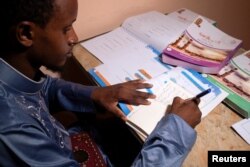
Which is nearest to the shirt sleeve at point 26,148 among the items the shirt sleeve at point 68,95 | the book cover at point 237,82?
the shirt sleeve at point 68,95

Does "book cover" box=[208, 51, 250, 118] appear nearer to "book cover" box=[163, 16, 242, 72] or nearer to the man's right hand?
"book cover" box=[163, 16, 242, 72]

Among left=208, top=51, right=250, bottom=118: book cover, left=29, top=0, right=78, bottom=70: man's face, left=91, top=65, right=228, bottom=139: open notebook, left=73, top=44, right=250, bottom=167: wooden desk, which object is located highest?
left=29, top=0, right=78, bottom=70: man's face

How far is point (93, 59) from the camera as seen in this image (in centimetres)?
109

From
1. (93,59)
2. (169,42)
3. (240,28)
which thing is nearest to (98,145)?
(93,59)

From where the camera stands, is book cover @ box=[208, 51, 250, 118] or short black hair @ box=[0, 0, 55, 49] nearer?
short black hair @ box=[0, 0, 55, 49]

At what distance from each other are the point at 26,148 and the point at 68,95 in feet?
1.37

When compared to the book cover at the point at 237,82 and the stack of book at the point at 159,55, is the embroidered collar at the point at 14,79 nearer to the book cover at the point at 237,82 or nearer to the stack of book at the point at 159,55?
the stack of book at the point at 159,55

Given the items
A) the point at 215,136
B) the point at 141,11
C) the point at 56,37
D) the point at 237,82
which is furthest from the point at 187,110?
the point at 141,11

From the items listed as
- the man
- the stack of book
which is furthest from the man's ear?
the stack of book

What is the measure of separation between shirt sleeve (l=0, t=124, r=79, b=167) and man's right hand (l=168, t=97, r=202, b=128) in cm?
35

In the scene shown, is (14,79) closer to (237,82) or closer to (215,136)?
(215,136)

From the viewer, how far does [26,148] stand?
57 cm

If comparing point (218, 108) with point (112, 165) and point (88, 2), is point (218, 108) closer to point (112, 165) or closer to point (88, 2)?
point (112, 165)

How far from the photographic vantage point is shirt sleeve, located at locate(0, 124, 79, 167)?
56cm
